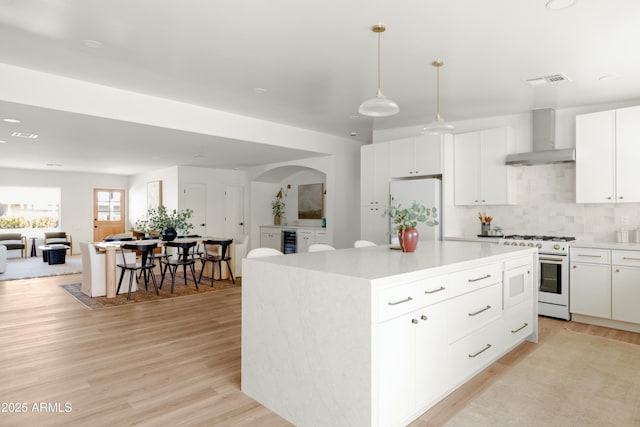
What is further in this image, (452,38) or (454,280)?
(452,38)

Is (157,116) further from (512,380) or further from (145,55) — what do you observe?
(512,380)

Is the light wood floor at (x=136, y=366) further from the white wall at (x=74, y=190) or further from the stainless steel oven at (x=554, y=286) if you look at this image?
the white wall at (x=74, y=190)

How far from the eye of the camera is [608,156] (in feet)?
14.9

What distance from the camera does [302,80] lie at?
4.12m

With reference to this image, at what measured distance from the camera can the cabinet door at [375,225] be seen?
6.16 m

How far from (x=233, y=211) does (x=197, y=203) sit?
3.13 ft

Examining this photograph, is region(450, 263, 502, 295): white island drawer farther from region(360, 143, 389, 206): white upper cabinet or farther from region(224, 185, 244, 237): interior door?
region(224, 185, 244, 237): interior door

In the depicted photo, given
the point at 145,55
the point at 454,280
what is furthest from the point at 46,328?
the point at 454,280

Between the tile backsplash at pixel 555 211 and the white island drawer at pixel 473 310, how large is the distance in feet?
8.89

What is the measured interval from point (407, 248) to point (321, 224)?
5.71 meters

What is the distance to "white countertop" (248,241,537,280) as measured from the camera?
214 cm

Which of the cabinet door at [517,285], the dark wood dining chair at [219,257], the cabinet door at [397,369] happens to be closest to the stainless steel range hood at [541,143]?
the cabinet door at [517,285]

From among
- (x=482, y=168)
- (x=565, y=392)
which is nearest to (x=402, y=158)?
(x=482, y=168)

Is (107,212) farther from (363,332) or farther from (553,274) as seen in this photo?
(363,332)
